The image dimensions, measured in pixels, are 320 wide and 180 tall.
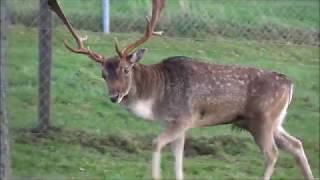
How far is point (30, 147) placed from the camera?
1014 cm

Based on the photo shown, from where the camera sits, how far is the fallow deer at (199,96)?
822 cm

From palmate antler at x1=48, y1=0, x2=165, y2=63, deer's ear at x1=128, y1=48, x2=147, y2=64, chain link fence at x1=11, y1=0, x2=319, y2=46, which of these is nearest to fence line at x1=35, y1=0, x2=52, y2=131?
palmate antler at x1=48, y1=0, x2=165, y2=63

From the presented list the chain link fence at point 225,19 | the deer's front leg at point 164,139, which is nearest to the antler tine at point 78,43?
the deer's front leg at point 164,139

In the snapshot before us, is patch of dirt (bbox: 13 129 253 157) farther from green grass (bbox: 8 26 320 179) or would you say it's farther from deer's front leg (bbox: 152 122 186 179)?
deer's front leg (bbox: 152 122 186 179)

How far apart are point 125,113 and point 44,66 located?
1.51m

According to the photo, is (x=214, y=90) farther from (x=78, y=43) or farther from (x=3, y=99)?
(x=3, y=99)

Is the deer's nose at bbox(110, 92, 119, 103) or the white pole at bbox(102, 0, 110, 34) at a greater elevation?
the white pole at bbox(102, 0, 110, 34)

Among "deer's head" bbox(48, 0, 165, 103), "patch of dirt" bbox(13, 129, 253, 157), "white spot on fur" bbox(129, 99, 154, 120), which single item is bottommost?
"patch of dirt" bbox(13, 129, 253, 157)

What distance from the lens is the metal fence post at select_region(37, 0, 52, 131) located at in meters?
10.0

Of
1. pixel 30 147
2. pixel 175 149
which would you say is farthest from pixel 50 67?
pixel 175 149

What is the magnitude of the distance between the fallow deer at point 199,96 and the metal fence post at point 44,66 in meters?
1.61

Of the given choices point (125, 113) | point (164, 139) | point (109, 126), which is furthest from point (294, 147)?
point (125, 113)

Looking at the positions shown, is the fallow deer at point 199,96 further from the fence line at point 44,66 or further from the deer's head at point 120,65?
the fence line at point 44,66

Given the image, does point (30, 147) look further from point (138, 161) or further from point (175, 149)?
point (175, 149)
